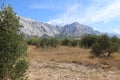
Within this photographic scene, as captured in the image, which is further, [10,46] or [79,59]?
[79,59]

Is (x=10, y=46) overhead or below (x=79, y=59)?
overhead

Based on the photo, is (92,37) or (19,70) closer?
(19,70)

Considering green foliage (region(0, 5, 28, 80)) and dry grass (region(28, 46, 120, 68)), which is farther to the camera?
dry grass (region(28, 46, 120, 68))

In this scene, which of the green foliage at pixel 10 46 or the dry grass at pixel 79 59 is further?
the dry grass at pixel 79 59

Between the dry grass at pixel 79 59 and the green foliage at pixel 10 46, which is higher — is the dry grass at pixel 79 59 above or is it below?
below

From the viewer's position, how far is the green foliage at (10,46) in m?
12.2

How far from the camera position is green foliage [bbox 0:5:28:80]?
12.2 meters

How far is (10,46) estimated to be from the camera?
12164mm

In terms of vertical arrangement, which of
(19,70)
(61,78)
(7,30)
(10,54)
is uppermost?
(7,30)

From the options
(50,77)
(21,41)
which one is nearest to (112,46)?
(50,77)

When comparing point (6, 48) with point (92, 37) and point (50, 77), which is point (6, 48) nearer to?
point (50, 77)

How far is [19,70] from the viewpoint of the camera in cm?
1262

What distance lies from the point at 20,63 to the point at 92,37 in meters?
51.9

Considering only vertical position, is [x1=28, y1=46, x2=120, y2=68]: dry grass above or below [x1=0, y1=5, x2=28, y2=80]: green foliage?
below
